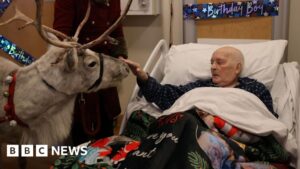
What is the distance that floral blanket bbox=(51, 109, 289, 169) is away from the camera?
1201mm

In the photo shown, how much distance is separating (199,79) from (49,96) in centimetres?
84

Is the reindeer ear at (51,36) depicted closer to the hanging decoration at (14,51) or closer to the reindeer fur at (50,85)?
the reindeer fur at (50,85)

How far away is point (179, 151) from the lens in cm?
123

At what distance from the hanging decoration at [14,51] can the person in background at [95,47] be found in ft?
2.86

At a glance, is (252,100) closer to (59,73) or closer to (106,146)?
(106,146)

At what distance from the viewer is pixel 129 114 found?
184cm

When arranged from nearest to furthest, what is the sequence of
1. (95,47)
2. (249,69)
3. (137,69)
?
(137,69)
(249,69)
(95,47)

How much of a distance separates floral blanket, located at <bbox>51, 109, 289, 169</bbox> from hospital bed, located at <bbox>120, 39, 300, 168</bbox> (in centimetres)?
28

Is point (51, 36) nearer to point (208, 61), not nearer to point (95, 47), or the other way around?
point (95, 47)

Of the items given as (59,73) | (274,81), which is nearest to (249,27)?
(274,81)

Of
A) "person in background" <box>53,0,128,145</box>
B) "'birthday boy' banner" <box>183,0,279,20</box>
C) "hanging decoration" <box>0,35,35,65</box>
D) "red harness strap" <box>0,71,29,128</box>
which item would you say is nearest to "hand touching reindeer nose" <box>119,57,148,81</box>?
"person in background" <box>53,0,128,145</box>

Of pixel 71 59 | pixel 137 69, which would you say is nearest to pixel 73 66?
pixel 71 59

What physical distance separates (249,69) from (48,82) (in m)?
1.05

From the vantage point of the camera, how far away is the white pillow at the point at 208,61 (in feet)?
6.23
